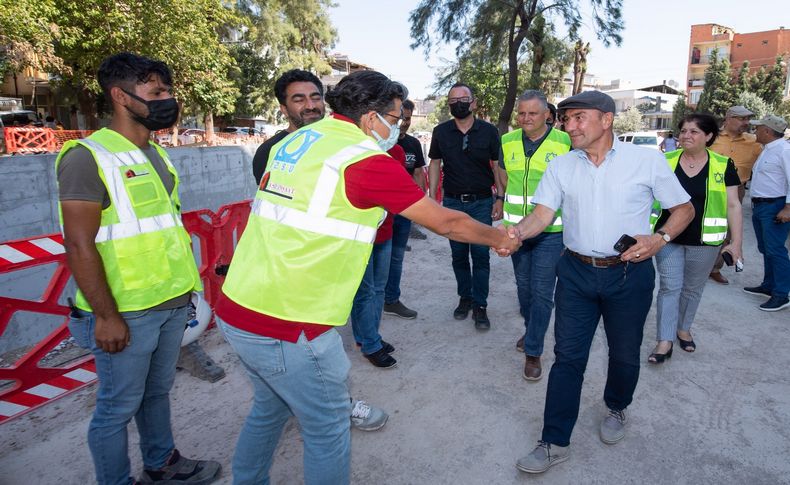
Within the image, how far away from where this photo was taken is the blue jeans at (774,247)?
16.7 ft

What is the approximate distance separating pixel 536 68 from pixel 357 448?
2212 cm

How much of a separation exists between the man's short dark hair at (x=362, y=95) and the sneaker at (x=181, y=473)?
192cm

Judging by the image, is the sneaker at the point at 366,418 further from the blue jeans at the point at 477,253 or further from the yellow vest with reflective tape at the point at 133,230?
the blue jeans at the point at 477,253

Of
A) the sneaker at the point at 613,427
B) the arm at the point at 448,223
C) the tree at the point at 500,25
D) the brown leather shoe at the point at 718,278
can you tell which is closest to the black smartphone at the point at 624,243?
the arm at the point at 448,223

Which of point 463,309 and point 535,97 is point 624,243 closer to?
point 535,97

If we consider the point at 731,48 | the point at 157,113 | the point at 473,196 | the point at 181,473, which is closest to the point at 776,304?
the point at 473,196

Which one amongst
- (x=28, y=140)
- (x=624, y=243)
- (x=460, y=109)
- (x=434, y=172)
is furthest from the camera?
(x=28, y=140)

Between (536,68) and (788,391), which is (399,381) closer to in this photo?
(788,391)

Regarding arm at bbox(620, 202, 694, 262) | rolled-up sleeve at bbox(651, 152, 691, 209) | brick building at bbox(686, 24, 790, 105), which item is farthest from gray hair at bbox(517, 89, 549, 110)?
brick building at bbox(686, 24, 790, 105)

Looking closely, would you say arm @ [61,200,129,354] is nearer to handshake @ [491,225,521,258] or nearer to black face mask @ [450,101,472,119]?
handshake @ [491,225,521,258]

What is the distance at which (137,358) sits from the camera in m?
2.14

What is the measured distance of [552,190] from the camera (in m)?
2.79

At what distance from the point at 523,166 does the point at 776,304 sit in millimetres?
3383

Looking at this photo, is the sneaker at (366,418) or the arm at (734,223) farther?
the arm at (734,223)
